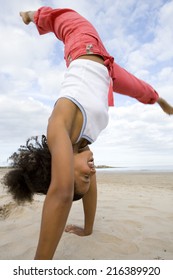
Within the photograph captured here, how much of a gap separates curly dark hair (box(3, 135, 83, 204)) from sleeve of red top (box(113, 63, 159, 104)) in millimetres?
1034

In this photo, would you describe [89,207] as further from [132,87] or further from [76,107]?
[132,87]

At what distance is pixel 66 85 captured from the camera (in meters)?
2.40

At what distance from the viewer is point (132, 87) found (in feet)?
→ 10.2

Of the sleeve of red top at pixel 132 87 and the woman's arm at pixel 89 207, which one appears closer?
the woman's arm at pixel 89 207

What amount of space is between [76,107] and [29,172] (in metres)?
0.69

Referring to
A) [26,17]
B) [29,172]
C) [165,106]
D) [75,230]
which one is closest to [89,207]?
[75,230]

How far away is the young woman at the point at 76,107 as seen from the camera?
1.73 metres

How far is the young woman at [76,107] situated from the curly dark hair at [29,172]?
54 mm

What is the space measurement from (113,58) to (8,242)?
2019 mm

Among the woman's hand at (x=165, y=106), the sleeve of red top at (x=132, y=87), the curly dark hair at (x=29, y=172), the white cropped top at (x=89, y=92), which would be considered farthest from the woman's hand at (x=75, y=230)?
the woman's hand at (x=165, y=106)

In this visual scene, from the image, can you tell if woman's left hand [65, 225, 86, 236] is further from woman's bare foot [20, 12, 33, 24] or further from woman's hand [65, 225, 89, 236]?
woman's bare foot [20, 12, 33, 24]

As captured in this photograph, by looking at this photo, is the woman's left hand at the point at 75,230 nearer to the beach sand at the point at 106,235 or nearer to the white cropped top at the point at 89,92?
the beach sand at the point at 106,235

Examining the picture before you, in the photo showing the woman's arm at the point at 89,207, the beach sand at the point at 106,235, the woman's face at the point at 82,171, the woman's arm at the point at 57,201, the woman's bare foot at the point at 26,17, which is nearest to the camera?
the woman's arm at the point at 57,201
